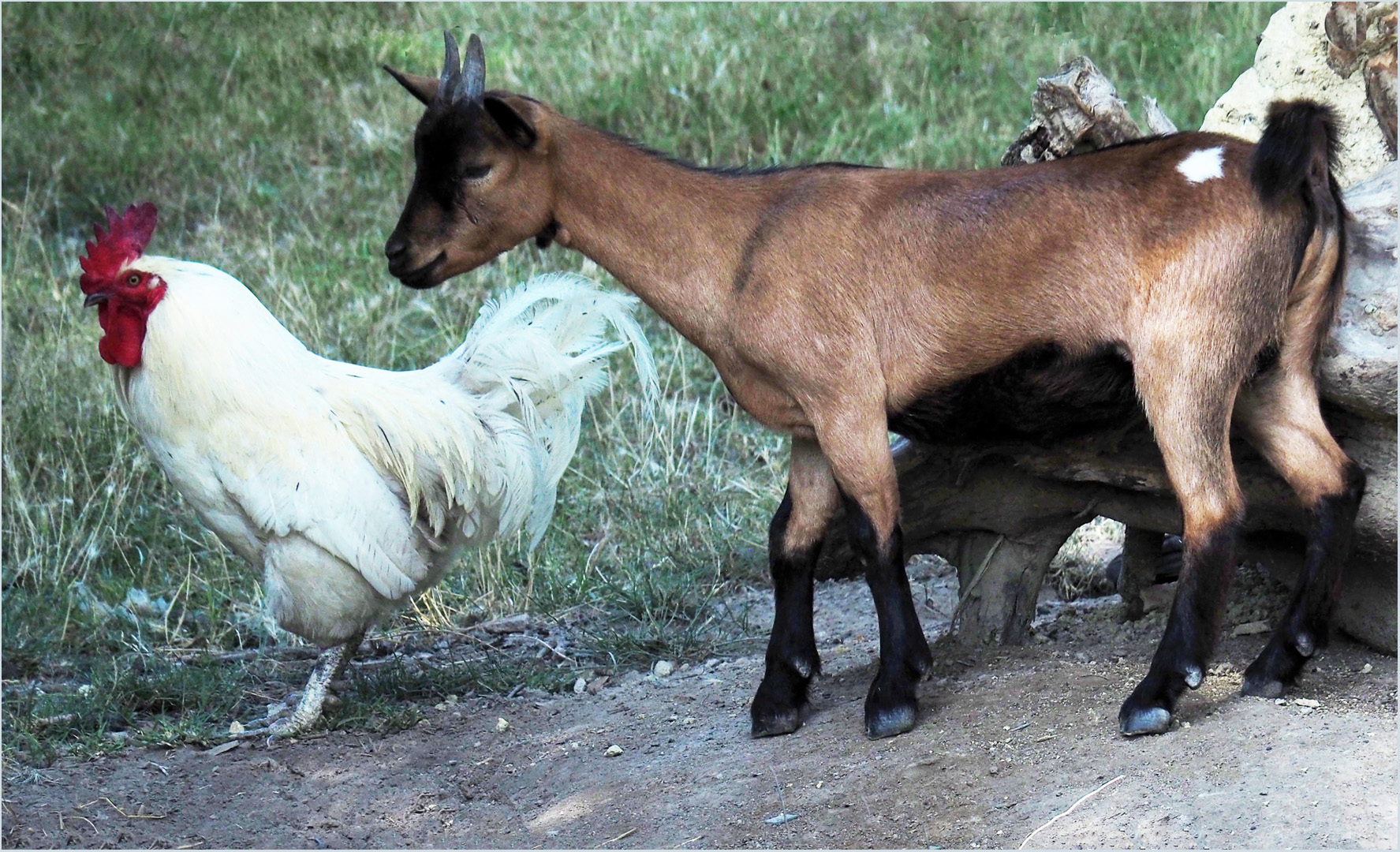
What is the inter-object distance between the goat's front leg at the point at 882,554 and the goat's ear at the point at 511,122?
1.22 metres

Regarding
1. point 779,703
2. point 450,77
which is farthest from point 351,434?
point 779,703

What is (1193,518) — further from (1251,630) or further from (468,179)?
(468,179)

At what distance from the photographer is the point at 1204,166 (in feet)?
12.7

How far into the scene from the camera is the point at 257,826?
4152 millimetres

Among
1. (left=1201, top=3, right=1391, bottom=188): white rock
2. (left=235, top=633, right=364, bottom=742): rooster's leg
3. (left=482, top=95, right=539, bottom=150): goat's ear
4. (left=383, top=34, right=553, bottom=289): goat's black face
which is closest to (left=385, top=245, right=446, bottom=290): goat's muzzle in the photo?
(left=383, top=34, right=553, bottom=289): goat's black face

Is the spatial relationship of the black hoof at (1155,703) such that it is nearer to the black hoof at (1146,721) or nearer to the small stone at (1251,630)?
the black hoof at (1146,721)

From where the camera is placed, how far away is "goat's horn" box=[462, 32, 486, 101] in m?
3.96

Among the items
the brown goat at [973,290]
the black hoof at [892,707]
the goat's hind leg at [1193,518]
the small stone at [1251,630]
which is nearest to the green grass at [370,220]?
the black hoof at [892,707]

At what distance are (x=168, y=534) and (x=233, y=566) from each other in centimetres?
43

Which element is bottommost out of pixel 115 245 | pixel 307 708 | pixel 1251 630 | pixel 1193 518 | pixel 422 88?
pixel 307 708

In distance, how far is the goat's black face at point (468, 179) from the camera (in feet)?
13.1

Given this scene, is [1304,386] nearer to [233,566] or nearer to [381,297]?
[233,566]

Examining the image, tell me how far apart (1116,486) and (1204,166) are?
113 centimetres

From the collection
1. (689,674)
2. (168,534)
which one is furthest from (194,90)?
(689,674)
